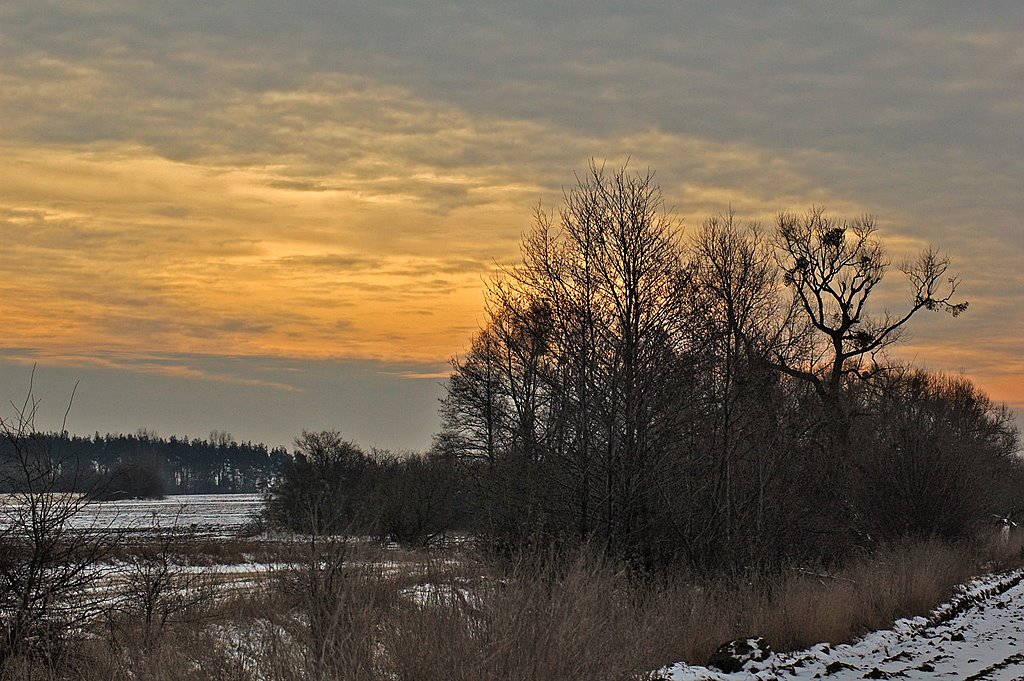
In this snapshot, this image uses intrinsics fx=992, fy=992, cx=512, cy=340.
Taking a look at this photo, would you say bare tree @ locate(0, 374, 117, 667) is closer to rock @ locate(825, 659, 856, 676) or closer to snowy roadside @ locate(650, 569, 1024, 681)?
snowy roadside @ locate(650, 569, 1024, 681)

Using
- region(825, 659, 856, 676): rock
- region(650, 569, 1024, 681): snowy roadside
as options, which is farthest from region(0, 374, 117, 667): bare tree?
region(825, 659, 856, 676): rock

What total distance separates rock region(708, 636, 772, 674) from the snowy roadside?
0.11m

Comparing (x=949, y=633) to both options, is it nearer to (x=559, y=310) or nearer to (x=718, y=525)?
(x=718, y=525)

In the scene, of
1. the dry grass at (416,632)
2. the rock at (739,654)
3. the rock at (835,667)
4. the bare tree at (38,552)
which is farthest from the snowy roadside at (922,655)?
the bare tree at (38,552)

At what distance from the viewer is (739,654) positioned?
1491cm

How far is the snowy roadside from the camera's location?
1495 centimetres

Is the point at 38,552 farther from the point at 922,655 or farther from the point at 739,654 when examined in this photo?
the point at 922,655

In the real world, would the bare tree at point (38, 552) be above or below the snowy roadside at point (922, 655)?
above

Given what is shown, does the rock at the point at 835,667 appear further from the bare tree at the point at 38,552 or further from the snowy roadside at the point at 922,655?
the bare tree at the point at 38,552

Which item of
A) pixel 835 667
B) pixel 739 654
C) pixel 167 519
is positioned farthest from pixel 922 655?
pixel 167 519

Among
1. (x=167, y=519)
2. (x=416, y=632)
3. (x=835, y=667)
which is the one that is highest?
(x=416, y=632)

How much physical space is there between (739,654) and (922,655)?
15.1 ft

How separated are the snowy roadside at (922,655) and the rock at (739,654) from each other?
0.11m

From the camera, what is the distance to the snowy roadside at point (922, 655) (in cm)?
1495
